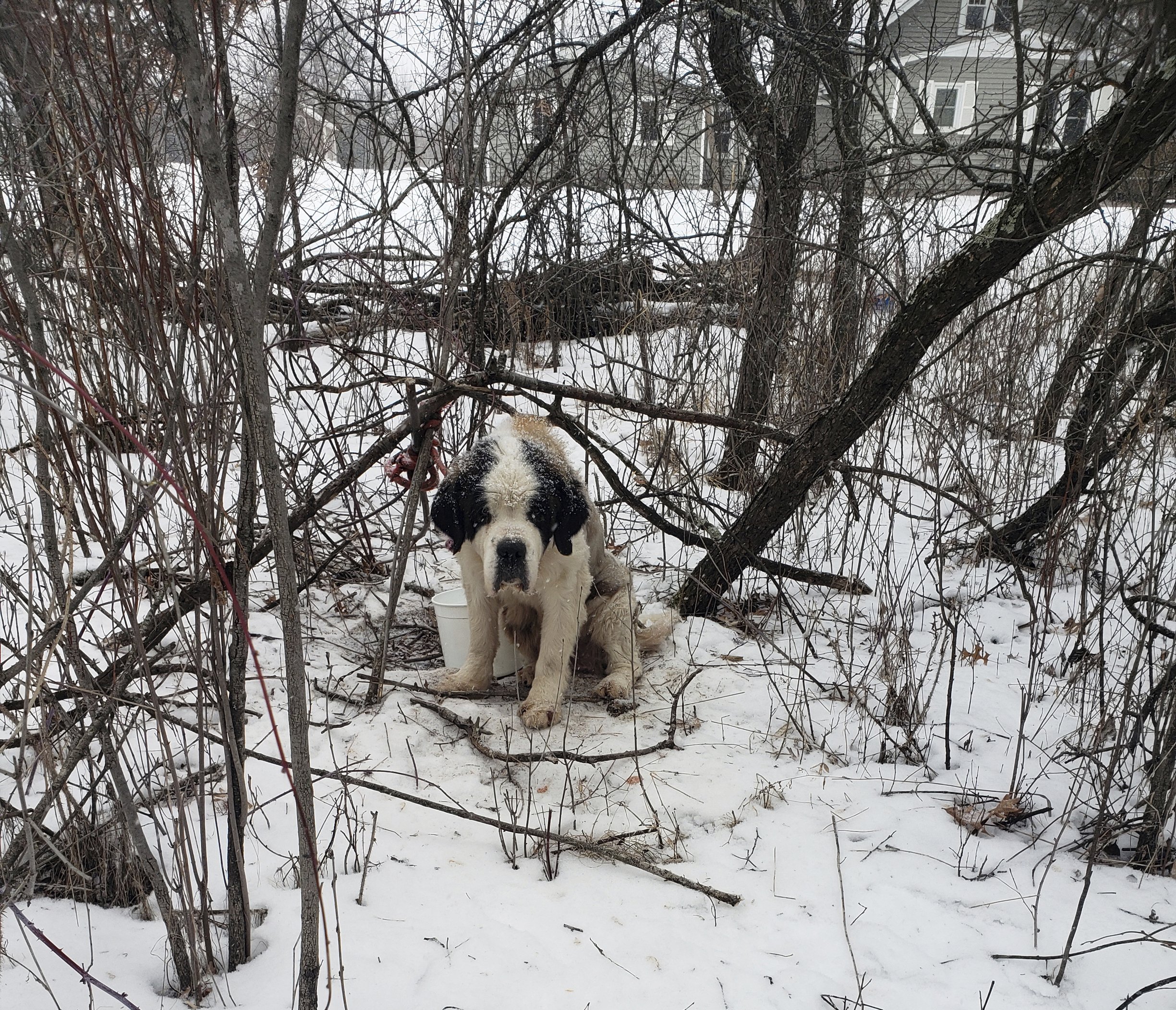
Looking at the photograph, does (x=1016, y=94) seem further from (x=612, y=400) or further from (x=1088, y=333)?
(x=612, y=400)

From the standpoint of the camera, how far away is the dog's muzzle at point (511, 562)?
3346mm

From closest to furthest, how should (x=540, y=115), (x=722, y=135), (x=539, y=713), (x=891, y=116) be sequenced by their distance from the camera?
(x=539, y=713), (x=540, y=115), (x=891, y=116), (x=722, y=135)

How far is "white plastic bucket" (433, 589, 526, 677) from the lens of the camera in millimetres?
→ 4055

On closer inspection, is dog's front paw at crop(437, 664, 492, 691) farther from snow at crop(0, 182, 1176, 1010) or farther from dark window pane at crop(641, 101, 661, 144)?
dark window pane at crop(641, 101, 661, 144)

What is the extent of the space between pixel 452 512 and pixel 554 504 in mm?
434

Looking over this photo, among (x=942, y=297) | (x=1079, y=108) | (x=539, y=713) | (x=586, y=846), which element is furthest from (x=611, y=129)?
(x=586, y=846)

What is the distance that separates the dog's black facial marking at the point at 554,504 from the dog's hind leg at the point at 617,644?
42cm

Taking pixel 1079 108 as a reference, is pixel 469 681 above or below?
below

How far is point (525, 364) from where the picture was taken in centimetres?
729

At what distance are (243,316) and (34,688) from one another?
0.80 m

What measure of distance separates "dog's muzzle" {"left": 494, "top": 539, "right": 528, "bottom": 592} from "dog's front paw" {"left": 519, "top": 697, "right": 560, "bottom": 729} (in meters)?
0.60

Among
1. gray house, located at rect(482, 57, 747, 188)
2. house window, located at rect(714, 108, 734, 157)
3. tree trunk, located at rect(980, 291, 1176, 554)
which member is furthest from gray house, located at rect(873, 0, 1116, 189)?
gray house, located at rect(482, 57, 747, 188)

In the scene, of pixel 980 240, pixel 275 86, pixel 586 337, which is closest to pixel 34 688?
pixel 980 240

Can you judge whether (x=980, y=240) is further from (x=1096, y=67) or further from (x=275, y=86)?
(x=275, y=86)
